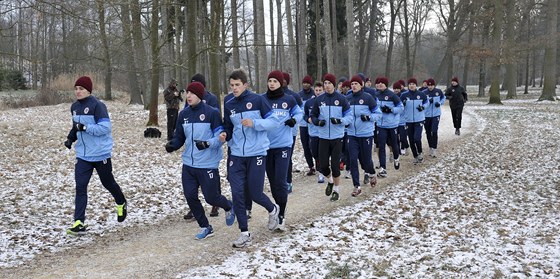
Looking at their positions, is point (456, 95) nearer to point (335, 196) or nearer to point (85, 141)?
point (335, 196)

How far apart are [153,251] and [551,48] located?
31.0 meters

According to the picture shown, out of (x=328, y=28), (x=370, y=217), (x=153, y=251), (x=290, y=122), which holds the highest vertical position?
(x=328, y=28)

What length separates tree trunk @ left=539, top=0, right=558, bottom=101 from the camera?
29125 mm

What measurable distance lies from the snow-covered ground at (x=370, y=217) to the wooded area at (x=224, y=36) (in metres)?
2.39

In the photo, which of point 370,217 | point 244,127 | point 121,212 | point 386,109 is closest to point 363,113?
point 386,109

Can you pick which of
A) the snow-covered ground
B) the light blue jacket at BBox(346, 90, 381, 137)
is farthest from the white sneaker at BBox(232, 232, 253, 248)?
the light blue jacket at BBox(346, 90, 381, 137)

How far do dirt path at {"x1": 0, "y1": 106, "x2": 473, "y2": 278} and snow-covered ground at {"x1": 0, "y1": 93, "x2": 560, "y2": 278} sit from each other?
7.7 inches

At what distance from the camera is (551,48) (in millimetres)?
30078

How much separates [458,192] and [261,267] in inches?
240

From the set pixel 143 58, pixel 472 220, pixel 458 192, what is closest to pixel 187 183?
pixel 472 220

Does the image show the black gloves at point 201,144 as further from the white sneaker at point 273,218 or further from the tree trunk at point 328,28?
the tree trunk at point 328,28

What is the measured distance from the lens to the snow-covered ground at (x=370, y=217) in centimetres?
573

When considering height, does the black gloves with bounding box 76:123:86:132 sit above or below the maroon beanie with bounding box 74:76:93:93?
below

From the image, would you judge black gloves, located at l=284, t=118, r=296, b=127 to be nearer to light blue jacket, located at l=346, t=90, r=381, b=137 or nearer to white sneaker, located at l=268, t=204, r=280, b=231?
white sneaker, located at l=268, t=204, r=280, b=231
